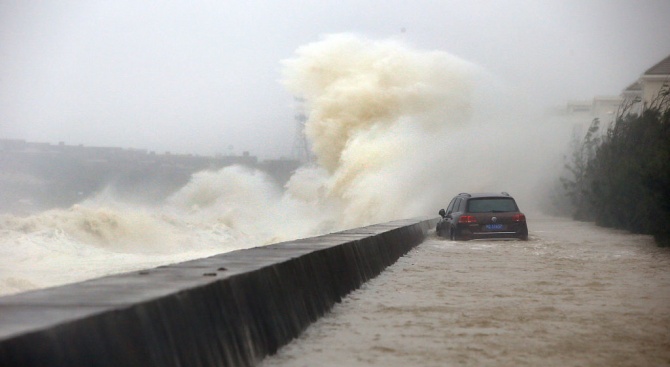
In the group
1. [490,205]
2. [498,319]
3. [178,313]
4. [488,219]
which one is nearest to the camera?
[178,313]

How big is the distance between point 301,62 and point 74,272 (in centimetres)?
3228

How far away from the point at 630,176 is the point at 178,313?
106ft

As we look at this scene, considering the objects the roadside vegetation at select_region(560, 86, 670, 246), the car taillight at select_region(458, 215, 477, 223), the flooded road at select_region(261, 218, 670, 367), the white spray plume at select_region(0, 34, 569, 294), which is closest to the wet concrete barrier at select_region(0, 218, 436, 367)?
the flooded road at select_region(261, 218, 670, 367)

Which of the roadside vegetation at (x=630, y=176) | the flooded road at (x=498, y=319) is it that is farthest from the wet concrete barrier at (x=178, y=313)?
the roadside vegetation at (x=630, y=176)

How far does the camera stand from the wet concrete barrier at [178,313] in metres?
4.49

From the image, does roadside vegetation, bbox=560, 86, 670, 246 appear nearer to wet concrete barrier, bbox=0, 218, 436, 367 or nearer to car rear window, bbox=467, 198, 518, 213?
car rear window, bbox=467, 198, 518, 213

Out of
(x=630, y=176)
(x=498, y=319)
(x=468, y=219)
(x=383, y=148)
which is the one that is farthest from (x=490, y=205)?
(x=383, y=148)

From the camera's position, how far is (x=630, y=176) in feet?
120

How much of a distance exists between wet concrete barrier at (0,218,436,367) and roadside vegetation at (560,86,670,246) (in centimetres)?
1663

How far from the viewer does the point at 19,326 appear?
440 cm

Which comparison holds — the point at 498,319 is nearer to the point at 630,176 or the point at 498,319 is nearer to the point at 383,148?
the point at 630,176

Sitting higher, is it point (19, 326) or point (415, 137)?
point (415, 137)

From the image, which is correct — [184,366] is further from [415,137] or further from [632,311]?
[415,137]

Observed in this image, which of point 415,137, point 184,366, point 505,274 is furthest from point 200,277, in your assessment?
point 415,137
